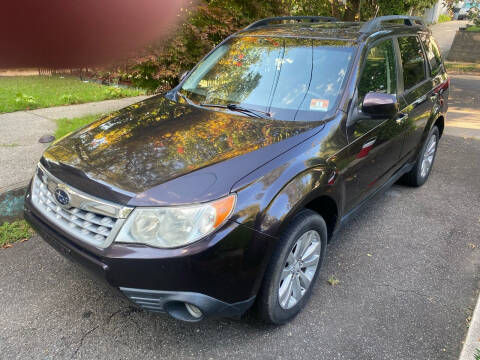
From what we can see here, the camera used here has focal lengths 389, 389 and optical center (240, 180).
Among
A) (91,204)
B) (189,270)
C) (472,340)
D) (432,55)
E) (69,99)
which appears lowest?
(69,99)

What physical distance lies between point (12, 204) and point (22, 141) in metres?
1.61

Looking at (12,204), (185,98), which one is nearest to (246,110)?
(185,98)

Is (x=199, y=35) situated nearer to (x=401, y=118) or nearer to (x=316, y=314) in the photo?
(x=401, y=118)

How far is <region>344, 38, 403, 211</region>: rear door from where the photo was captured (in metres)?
2.71

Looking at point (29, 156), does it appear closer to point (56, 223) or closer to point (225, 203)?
point (56, 223)

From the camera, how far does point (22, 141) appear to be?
489 cm

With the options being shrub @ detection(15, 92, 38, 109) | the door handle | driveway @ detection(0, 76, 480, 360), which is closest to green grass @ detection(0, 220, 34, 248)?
driveway @ detection(0, 76, 480, 360)

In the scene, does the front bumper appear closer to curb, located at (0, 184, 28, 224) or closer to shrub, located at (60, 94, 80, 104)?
curb, located at (0, 184, 28, 224)

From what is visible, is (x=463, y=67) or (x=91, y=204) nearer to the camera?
(x=91, y=204)

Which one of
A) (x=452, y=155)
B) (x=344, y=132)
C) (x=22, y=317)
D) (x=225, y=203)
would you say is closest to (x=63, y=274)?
(x=22, y=317)

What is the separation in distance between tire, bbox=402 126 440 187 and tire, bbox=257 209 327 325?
2186 millimetres

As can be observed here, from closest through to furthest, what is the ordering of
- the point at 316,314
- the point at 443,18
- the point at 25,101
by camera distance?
the point at 316,314
the point at 25,101
the point at 443,18

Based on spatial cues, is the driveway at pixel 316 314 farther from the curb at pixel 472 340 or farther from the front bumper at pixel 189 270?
the front bumper at pixel 189 270

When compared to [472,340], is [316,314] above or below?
below
